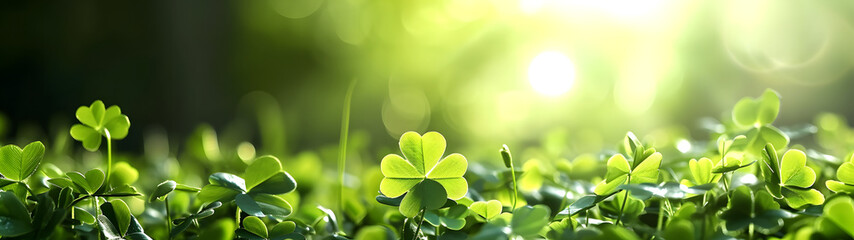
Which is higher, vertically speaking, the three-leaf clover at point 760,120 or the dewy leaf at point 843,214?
the dewy leaf at point 843,214

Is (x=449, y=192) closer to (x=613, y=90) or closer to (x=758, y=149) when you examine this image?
(x=758, y=149)

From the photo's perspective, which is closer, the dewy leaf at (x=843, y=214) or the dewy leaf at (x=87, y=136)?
the dewy leaf at (x=843, y=214)

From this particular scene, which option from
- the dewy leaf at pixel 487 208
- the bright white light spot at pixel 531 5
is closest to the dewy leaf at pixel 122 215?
the dewy leaf at pixel 487 208

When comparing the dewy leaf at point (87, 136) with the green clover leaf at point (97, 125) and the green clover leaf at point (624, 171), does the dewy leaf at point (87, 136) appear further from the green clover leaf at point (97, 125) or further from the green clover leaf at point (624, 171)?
the green clover leaf at point (624, 171)

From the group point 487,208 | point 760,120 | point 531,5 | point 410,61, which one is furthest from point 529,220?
point 410,61

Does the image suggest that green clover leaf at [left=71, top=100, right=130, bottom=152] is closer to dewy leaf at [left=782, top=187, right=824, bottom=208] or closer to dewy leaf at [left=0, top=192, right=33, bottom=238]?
dewy leaf at [left=0, top=192, right=33, bottom=238]

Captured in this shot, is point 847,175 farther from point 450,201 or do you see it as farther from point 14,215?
point 14,215
